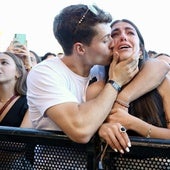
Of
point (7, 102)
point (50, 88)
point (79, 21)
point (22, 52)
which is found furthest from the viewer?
point (22, 52)

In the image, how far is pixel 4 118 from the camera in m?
1.41

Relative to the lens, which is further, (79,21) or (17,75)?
(17,75)

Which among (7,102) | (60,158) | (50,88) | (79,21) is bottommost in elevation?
(7,102)

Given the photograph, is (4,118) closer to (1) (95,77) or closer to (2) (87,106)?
(1) (95,77)

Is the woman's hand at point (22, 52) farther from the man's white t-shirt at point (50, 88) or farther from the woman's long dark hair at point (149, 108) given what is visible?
the woman's long dark hair at point (149, 108)

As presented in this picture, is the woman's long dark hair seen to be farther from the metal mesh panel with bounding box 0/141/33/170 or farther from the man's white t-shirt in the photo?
the metal mesh panel with bounding box 0/141/33/170

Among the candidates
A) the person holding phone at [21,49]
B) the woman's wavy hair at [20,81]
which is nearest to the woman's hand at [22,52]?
the person holding phone at [21,49]

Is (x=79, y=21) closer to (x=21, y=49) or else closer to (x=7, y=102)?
(x=7, y=102)

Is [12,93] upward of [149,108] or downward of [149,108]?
downward

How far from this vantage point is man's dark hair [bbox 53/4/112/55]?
3.52 ft

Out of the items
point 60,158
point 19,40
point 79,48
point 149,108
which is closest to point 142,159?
point 60,158

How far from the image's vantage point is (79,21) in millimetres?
1075

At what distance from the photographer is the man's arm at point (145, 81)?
3.38ft

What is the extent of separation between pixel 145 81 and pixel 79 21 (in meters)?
0.34
